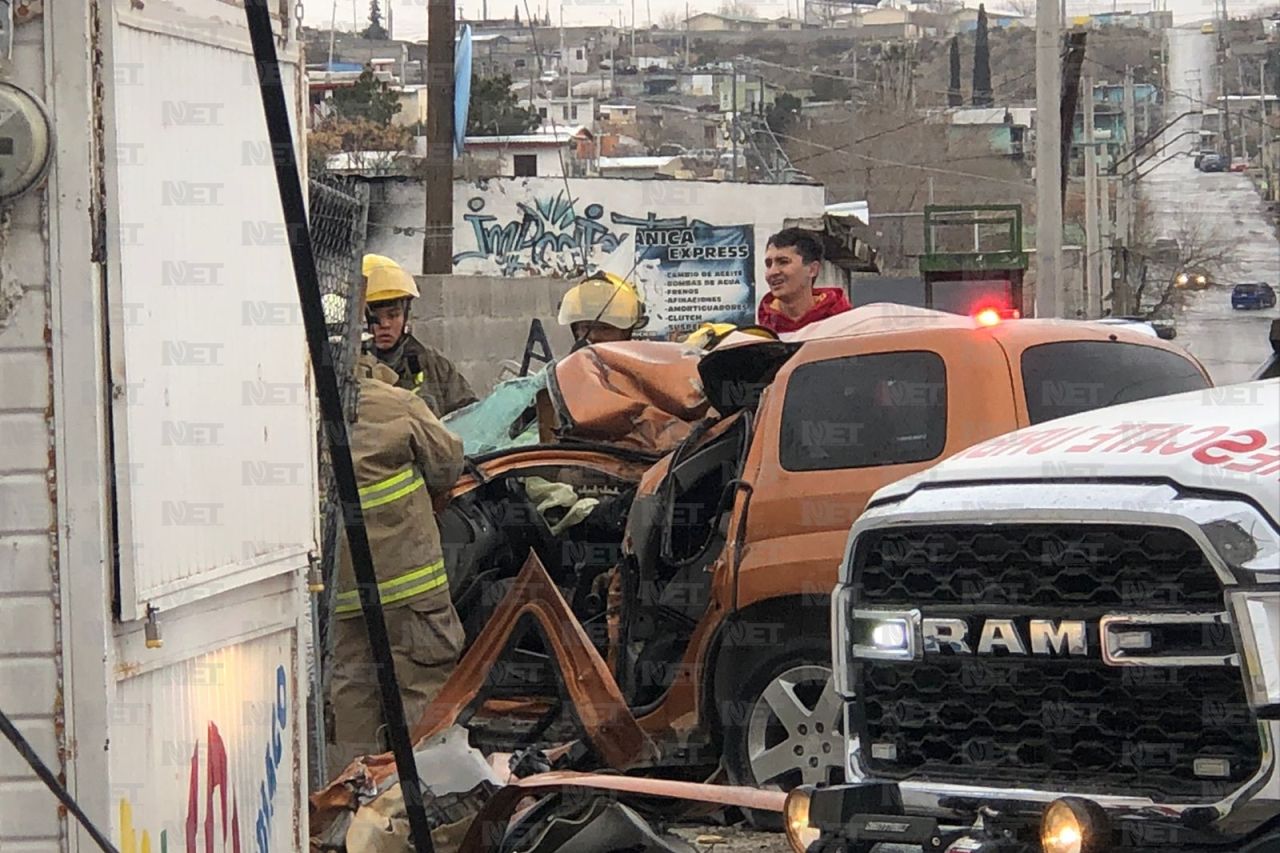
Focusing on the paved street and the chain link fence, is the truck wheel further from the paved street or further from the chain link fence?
the paved street

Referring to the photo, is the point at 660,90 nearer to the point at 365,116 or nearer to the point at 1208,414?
the point at 365,116

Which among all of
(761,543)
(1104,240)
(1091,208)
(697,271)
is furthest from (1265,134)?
(761,543)

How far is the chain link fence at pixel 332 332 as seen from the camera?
700cm

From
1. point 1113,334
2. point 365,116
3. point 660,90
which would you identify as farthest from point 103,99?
point 660,90

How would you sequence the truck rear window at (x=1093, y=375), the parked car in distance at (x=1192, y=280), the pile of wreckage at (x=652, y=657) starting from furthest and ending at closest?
the parked car in distance at (x=1192, y=280) → the truck rear window at (x=1093, y=375) → the pile of wreckage at (x=652, y=657)

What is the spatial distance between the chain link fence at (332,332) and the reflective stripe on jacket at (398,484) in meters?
0.13

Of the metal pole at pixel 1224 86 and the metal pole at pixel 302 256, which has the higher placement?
the metal pole at pixel 1224 86

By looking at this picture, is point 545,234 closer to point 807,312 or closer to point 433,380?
point 433,380

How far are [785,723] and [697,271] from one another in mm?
33842

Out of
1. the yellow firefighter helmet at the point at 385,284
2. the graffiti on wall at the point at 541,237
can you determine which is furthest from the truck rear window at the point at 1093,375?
the graffiti on wall at the point at 541,237

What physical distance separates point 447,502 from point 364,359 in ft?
2.61

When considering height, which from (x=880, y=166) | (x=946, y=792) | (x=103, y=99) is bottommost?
(x=946, y=792)

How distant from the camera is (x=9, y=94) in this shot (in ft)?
13.2

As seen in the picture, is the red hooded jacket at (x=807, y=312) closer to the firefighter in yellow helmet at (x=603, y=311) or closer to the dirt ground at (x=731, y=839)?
the firefighter in yellow helmet at (x=603, y=311)
